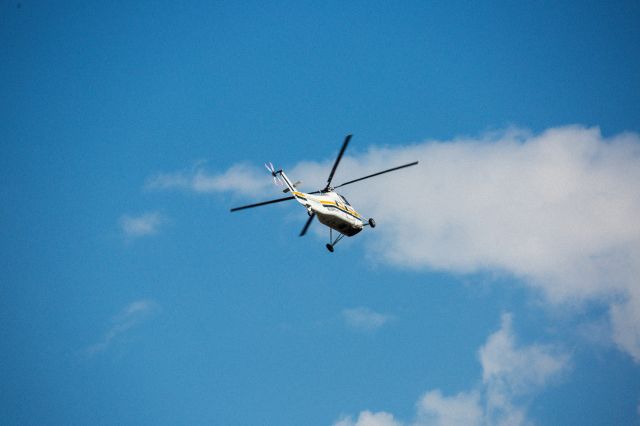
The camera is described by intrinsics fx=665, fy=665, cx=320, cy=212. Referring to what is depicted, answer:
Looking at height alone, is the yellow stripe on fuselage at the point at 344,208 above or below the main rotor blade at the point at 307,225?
above

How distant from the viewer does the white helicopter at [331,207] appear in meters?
44.1

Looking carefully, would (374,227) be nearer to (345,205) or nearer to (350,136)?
(345,205)

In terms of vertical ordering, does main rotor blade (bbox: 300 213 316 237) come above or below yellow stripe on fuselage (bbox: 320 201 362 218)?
below

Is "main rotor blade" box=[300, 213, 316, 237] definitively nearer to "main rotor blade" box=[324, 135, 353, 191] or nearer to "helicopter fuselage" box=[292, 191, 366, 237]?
"helicopter fuselage" box=[292, 191, 366, 237]

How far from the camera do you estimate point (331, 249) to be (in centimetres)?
4872

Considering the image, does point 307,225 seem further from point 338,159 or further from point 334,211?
point 338,159

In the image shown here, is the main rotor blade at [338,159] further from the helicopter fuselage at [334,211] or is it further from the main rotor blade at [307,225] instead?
Result: the main rotor blade at [307,225]

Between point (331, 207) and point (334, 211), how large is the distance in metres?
0.37

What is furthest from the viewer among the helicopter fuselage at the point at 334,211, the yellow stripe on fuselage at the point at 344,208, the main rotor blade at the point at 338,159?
the yellow stripe on fuselage at the point at 344,208

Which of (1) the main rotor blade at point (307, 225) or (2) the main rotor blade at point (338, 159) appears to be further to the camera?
(1) the main rotor blade at point (307, 225)

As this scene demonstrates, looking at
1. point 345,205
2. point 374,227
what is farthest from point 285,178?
point 374,227

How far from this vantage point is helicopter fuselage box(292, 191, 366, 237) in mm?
44469

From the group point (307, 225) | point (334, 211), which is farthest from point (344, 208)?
point (307, 225)

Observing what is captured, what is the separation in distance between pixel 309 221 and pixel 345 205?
14.7 feet
